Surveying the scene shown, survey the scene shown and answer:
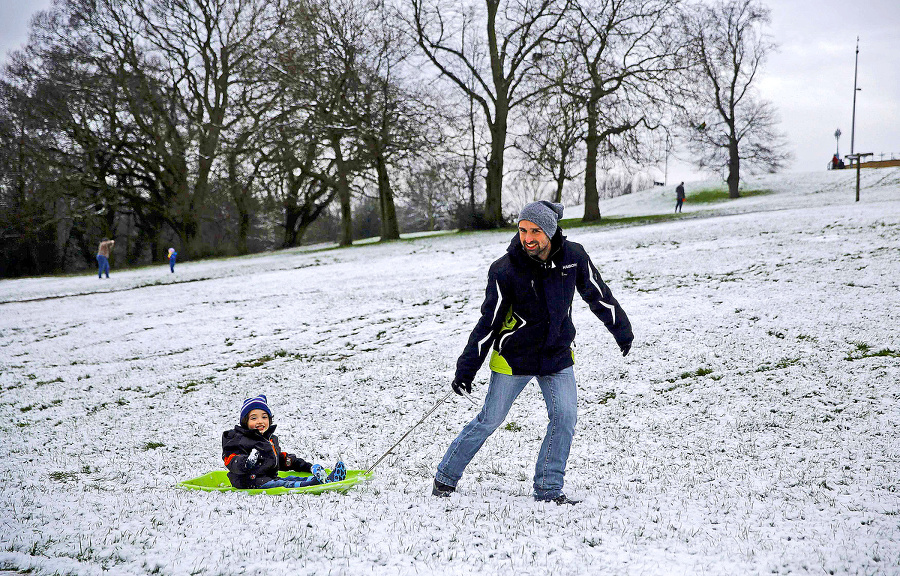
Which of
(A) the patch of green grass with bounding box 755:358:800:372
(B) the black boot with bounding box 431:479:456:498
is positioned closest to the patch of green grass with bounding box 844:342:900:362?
(A) the patch of green grass with bounding box 755:358:800:372

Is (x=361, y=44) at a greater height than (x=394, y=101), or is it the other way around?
(x=361, y=44)

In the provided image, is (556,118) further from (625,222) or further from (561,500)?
(561,500)

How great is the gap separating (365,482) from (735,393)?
182 inches

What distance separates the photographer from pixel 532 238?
4215 millimetres

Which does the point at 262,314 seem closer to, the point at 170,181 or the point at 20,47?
the point at 170,181

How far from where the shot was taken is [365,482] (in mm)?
5516

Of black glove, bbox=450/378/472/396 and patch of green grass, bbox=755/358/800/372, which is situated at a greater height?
black glove, bbox=450/378/472/396

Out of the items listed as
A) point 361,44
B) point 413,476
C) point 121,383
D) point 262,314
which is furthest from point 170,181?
point 413,476

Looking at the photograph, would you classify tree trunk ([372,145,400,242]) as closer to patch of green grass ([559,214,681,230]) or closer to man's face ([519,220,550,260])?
patch of green grass ([559,214,681,230])

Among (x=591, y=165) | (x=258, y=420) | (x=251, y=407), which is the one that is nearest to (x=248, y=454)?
(x=258, y=420)

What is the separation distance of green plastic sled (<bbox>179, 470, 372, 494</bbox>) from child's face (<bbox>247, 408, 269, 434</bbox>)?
20.2 inches

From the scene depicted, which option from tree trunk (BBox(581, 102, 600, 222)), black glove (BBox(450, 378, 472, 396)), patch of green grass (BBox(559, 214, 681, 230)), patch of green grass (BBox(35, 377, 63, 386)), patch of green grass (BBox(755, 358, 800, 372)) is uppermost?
tree trunk (BBox(581, 102, 600, 222))

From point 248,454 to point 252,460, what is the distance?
2.6 inches

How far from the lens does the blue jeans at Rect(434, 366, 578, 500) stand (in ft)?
14.7
